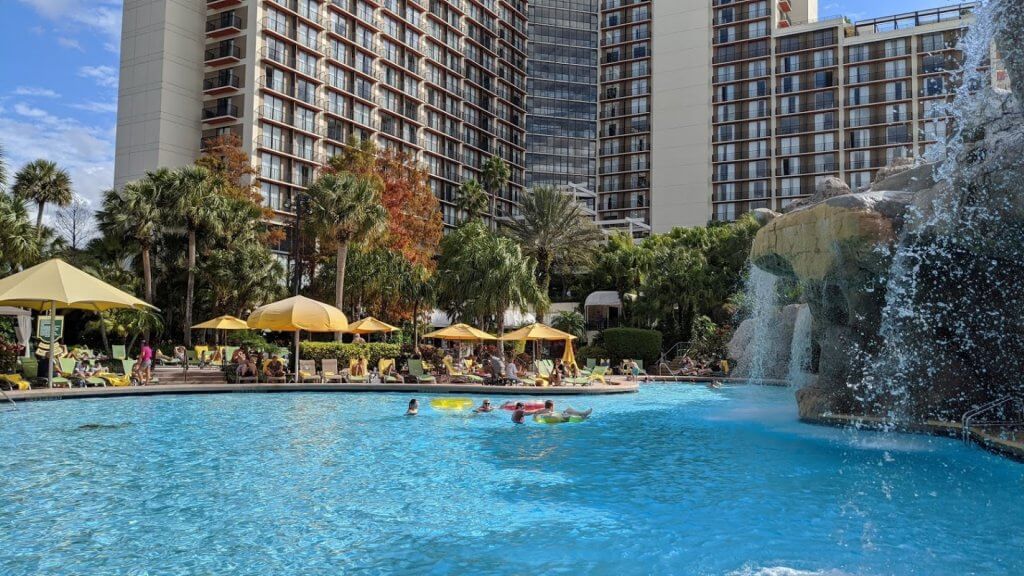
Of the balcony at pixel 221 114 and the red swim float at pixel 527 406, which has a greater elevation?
the balcony at pixel 221 114

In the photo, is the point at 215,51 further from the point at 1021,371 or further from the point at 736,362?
the point at 1021,371

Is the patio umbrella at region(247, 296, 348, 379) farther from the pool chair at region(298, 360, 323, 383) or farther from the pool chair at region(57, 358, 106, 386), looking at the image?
the pool chair at region(57, 358, 106, 386)

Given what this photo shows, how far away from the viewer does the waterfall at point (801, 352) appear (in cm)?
2344

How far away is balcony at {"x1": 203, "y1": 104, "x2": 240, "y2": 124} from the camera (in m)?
53.7

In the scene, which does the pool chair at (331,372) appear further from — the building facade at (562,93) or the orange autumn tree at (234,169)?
the building facade at (562,93)

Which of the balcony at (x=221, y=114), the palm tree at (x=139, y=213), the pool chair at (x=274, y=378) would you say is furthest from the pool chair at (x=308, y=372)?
the balcony at (x=221, y=114)

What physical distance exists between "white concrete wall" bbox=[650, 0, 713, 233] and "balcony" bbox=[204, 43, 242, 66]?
4339cm

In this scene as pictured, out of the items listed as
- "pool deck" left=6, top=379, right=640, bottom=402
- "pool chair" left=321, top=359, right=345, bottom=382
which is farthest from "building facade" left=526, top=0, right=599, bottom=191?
"pool deck" left=6, top=379, right=640, bottom=402

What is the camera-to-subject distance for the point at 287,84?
56562 millimetres

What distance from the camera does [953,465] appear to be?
10.9 meters

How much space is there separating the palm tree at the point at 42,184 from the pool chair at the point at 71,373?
24817 mm

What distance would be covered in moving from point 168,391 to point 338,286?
42.3 feet

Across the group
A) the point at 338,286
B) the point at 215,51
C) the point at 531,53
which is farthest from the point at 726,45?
the point at 338,286

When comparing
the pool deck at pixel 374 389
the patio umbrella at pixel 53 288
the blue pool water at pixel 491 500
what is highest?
the patio umbrella at pixel 53 288
